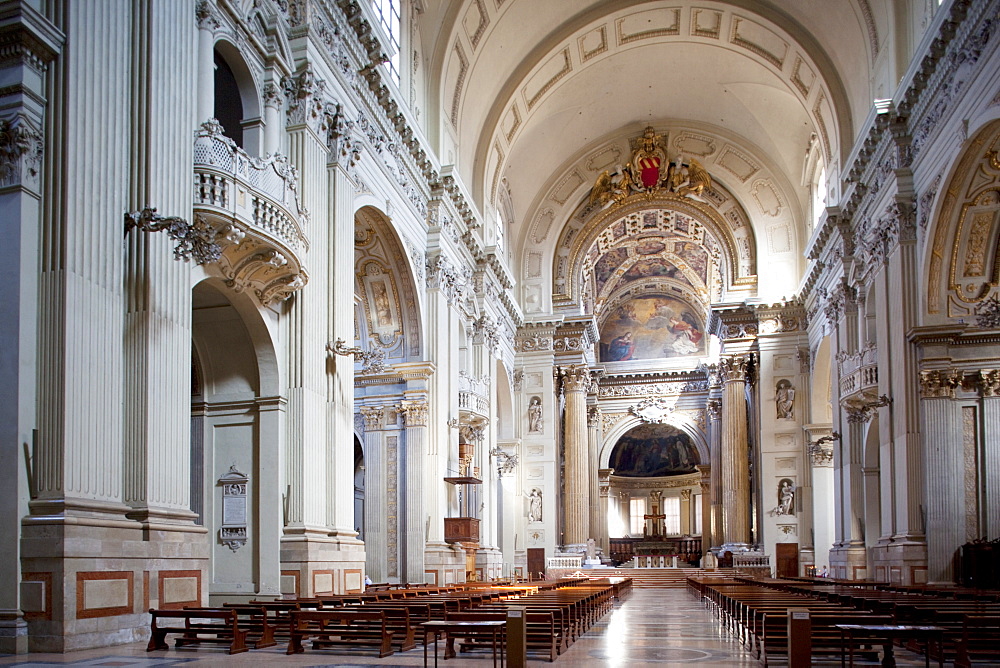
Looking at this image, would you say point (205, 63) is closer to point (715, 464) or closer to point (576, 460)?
point (576, 460)

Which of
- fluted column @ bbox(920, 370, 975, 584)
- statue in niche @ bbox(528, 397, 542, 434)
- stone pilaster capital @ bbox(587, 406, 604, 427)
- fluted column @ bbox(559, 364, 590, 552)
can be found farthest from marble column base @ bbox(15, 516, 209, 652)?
stone pilaster capital @ bbox(587, 406, 604, 427)

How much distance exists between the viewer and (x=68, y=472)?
9.13 meters

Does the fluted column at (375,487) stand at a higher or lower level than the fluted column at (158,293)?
lower

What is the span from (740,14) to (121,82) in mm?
21712

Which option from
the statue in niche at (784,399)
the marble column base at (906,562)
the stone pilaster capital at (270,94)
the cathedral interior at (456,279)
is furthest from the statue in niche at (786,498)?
the stone pilaster capital at (270,94)

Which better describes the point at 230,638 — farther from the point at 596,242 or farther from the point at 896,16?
the point at 596,242

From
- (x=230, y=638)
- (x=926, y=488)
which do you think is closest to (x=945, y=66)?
(x=926, y=488)

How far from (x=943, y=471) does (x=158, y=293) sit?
15707 millimetres

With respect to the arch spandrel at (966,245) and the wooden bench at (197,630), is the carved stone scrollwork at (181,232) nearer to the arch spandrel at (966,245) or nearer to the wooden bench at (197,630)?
the wooden bench at (197,630)

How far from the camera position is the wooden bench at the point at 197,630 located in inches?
373

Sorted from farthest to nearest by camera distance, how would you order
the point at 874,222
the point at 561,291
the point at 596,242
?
the point at 596,242
the point at 561,291
the point at 874,222

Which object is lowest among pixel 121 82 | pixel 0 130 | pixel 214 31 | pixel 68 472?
pixel 68 472

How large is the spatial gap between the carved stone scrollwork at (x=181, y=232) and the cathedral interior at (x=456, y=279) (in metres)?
0.06

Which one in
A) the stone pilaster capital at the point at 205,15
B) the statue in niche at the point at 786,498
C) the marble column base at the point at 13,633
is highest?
the stone pilaster capital at the point at 205,15
